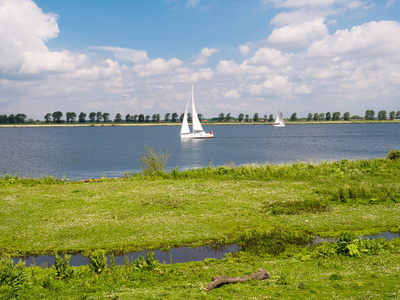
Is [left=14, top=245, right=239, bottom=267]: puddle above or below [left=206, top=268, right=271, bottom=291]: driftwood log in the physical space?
below

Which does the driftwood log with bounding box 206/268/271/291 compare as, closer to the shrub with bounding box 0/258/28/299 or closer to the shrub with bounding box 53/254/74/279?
the shrub with bounding box 53/254/74/279

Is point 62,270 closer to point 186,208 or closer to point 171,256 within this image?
point 171,256

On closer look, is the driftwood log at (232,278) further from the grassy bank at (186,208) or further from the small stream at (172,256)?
the grassy bank at (186,208)

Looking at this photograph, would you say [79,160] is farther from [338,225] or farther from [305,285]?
[305,285]

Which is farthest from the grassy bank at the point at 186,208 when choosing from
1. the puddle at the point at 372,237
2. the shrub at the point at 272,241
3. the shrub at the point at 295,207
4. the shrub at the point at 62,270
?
the shrub at the point at 62,270

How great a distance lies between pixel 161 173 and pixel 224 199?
1263 centimetres

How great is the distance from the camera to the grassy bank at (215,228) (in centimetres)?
1245

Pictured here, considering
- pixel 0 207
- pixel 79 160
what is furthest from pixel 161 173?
pixel 79 160

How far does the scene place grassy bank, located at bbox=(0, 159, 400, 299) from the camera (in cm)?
1245

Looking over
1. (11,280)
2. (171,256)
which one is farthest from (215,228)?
(11,280)

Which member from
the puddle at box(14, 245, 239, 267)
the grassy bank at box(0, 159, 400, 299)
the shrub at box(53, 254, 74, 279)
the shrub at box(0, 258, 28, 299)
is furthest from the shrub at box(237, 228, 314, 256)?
the shrub at box(0, 258, 28, 299)

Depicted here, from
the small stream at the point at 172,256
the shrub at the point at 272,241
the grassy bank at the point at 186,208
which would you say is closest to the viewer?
the small stream at the point at 172,256

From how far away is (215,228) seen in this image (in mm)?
21812

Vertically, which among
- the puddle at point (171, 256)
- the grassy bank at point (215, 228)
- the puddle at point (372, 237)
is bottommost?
the puddle at point (171, 256)
